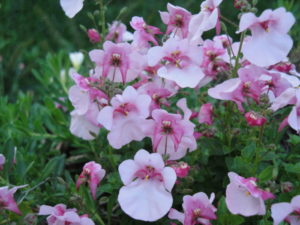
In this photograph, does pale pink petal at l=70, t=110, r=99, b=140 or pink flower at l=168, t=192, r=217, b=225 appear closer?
pink flower at l=168, t=192, r=217, b=225

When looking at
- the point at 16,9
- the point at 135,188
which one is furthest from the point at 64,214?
the point at 16,9

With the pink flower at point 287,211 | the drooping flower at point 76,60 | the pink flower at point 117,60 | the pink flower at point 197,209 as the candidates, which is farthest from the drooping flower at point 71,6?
the drooping flower at point 76,60

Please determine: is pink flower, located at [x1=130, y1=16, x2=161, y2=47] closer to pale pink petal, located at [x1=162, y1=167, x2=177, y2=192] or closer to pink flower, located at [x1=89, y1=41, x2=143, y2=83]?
pink flower, located at [x1=89, y1=41, x2=143, y2=83]

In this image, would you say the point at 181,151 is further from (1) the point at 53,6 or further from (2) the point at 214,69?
(1) the point at 53,6

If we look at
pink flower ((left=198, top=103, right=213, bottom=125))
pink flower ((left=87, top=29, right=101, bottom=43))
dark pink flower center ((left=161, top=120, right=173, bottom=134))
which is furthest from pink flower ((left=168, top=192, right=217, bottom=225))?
pink flower ((left=87, top=29, right=101, bottom=43))

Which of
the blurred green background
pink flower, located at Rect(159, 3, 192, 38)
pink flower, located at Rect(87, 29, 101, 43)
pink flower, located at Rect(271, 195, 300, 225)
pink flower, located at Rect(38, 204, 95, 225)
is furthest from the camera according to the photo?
the blurred green background

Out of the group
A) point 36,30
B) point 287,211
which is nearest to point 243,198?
point 287,211
